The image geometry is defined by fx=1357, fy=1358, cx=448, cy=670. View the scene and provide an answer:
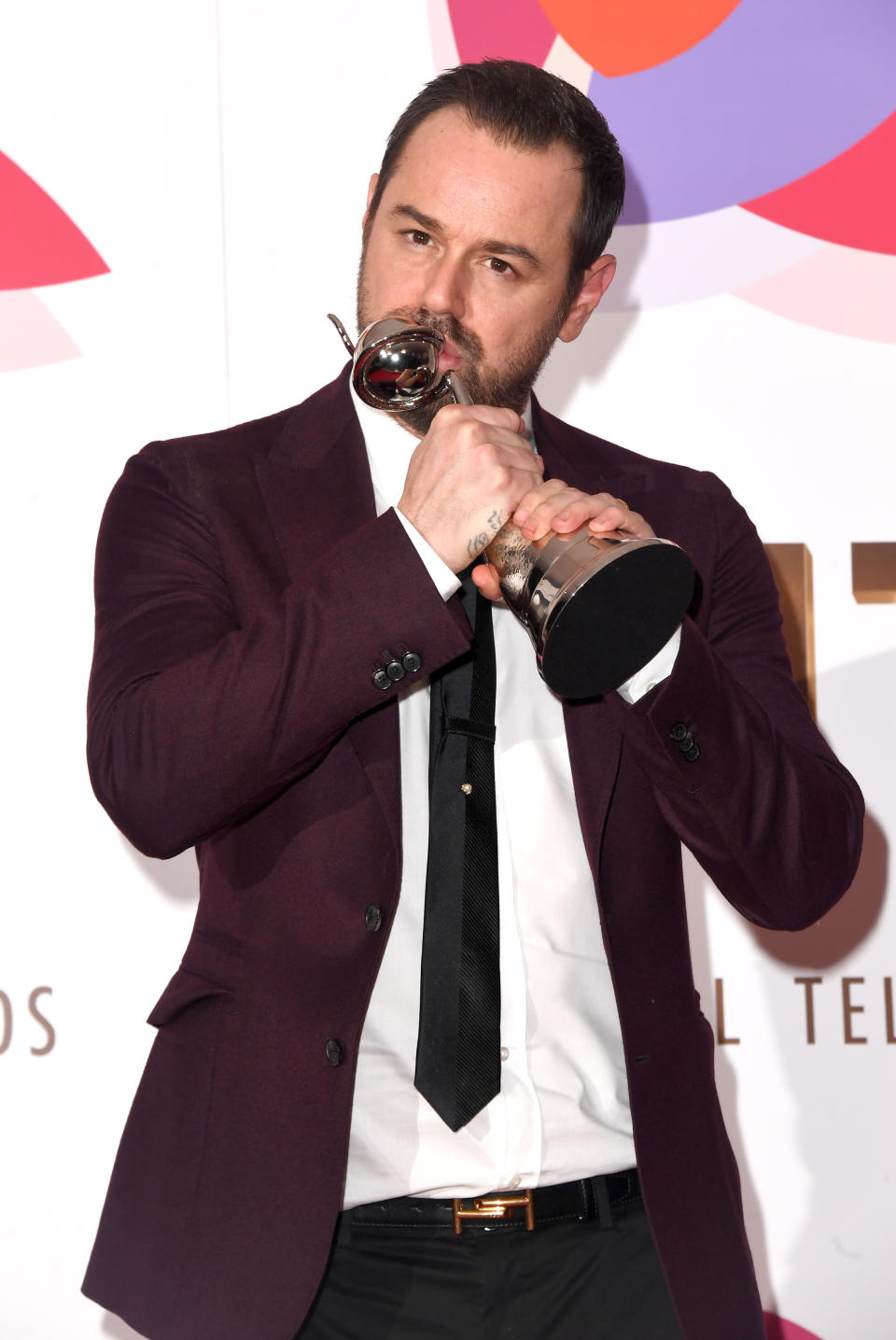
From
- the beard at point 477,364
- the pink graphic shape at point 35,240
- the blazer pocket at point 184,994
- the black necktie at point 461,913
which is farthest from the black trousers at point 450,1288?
the pink graphic shape at point 35,240

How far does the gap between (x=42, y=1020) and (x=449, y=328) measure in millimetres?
1506

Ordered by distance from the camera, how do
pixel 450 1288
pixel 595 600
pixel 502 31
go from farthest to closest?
pixel 502 31, pixel 450 1288, pixel 595 600

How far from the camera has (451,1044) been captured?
1.58m

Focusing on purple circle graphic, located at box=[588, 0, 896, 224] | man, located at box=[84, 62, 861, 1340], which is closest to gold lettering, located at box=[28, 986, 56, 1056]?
man, located at box=[84, 62, 861, 1340]

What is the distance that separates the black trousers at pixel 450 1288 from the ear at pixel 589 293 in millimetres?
1332

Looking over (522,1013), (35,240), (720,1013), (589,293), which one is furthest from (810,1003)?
(35,240)

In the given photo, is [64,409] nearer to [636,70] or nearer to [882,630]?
[636,70]

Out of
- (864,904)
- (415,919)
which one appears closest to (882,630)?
(864,904)

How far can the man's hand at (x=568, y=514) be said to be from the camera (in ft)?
4.49

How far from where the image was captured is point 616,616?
52.5 inches

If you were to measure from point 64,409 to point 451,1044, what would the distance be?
1.52 meters

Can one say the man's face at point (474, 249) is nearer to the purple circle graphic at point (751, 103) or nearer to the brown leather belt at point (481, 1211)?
the purple circle graphic at point (751, 103)

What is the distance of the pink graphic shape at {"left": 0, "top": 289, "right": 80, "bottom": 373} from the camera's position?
2.55 m

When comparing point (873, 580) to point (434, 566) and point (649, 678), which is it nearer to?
point (649, 678)
